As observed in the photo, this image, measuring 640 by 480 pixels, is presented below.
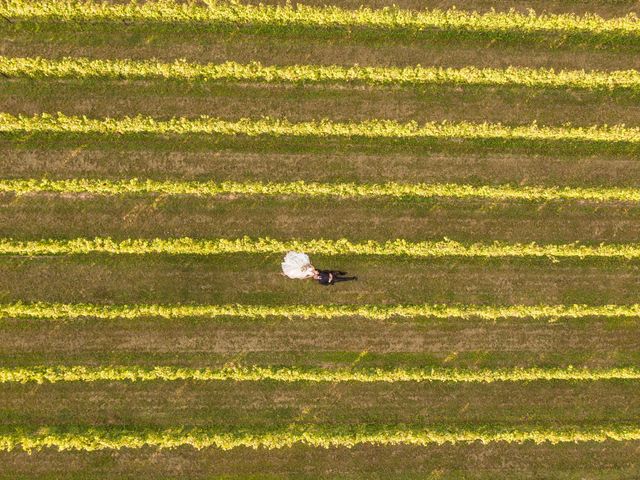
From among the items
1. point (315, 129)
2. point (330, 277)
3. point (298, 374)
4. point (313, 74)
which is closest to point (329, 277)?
point (330, 277)

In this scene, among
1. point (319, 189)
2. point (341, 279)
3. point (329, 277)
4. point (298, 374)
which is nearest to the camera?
point (329, 277)

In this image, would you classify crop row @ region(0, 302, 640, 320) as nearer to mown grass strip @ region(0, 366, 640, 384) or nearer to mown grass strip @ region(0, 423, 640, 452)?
mown grass strip @ region(0, 366, 640, 384)

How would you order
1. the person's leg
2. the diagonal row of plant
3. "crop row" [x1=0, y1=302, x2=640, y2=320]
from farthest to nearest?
the person's leg, the diagonal row of plant, "crop row" [x1=0, y1=302, x2=640, y2=320]

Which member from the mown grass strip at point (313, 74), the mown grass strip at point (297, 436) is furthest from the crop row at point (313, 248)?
the mown grass strip at point (297, 436)

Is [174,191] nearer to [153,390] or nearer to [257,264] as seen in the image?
[257,264]

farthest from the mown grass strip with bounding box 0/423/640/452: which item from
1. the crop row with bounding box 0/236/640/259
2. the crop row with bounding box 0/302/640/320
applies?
the crop row with bounding box 0/236/640/259

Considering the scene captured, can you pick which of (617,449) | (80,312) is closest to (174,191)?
(80,312)

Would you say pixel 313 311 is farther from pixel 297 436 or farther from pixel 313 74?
pixel 313 74
